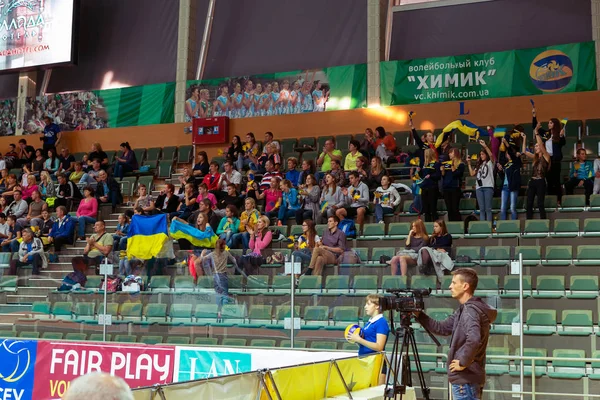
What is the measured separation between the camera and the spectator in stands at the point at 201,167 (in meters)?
18.1

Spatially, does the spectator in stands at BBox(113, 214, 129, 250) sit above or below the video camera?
above

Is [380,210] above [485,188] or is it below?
below

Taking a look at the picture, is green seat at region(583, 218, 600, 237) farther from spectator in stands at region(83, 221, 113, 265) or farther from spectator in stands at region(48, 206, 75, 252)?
spectator in stands at region(48, 206, 75, 252)

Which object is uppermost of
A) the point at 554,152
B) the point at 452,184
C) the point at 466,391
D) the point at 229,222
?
the point at 554,152

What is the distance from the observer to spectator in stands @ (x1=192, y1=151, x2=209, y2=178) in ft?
59.5

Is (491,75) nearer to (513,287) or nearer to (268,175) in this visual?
(268,175)

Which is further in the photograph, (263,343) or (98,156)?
(98,156)

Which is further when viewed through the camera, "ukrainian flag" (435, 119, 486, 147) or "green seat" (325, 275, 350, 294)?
"ukrainian flag" (435, 119, 486, 147)

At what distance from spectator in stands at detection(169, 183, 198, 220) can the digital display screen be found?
273 inches

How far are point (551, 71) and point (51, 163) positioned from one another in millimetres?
12243

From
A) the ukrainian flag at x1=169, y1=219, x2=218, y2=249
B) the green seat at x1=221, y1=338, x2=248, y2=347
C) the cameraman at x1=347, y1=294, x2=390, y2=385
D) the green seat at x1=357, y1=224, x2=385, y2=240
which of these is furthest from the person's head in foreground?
the green seat at x1=357, y1=224, x2=385, y2=240

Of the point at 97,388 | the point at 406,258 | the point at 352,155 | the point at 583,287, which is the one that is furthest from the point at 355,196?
the point at 97,388

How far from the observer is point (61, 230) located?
16.7 m

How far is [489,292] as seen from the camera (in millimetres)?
9930
